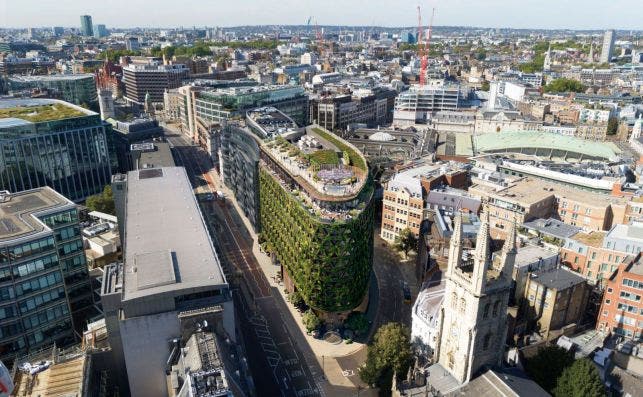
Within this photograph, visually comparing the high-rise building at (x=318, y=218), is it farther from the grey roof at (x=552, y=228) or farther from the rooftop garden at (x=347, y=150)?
the grey roof at (x=552, y=228)

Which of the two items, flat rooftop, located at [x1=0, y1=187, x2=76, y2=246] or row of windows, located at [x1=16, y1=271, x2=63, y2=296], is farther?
flat rooftop, located at [x1=0, y1=187, x2=76, y2=246]

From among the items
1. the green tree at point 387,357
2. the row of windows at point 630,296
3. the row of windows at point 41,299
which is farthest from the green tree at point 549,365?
the row of windows at point 41,299

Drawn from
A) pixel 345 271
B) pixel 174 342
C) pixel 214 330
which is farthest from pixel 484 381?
pixel 174 342

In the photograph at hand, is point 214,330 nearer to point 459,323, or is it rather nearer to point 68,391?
point 68,391

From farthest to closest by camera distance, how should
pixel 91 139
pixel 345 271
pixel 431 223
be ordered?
pixel 91 139 < pixel 431 223 < pixel 345 271

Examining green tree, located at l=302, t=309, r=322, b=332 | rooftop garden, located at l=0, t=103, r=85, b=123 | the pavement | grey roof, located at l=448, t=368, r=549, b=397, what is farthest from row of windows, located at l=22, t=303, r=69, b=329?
rooftop garden, located at l=0, t=103, r=85, b=123

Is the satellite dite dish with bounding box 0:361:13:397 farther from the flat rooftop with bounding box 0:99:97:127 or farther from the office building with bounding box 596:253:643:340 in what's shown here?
the flat rooftop with bounding box 0:99:97:127
